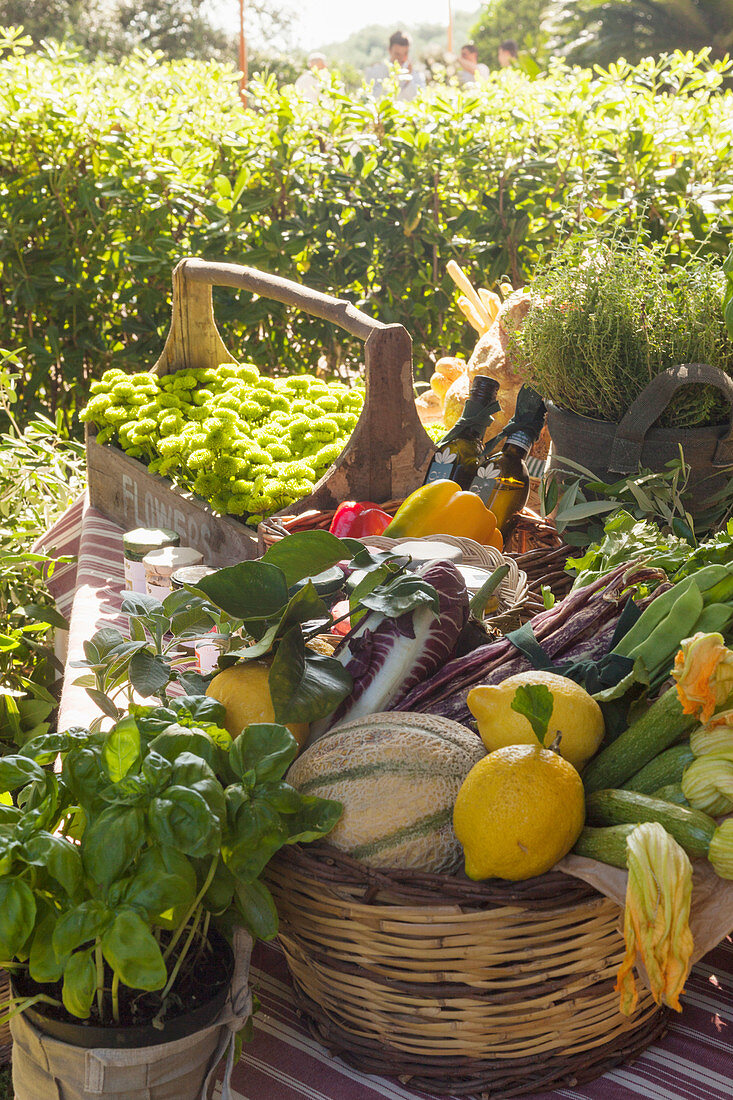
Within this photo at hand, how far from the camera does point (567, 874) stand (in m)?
0.74

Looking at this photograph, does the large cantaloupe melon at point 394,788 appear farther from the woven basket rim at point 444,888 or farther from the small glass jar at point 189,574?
the small glass jar at point 189,574

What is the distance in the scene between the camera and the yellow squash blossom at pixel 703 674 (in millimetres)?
739

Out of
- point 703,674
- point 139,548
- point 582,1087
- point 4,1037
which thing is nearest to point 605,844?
point 703,674

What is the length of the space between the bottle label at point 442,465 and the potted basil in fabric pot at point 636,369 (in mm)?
203

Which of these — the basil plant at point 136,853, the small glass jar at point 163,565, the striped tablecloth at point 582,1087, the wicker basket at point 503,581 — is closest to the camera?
the basil plant at point 136,853

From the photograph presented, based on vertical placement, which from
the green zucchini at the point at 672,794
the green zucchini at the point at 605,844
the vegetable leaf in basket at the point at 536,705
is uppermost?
the vegetable leaf in basket at the point at 536,705

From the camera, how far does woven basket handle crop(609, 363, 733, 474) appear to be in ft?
4.37

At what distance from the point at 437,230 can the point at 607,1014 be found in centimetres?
320

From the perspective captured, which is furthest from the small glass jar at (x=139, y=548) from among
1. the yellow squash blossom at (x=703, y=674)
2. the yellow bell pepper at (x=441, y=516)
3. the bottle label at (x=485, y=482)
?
the yellow squash blossom at (x=703, y=674)

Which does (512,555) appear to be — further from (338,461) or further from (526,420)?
(338,461)

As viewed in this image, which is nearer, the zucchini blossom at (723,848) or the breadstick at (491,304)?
the zucchini blossom at (723,848)

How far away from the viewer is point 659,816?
2.45 feet

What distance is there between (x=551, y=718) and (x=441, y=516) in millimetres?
622

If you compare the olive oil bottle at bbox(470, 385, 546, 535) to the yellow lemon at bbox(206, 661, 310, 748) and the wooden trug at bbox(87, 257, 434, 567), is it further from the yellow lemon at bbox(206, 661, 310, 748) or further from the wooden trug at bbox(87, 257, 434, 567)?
the yellow lemon at bbox(206, 661, 310, 748)
